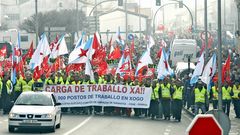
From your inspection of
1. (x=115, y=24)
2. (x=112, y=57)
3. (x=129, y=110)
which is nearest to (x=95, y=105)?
(x=129, y=110)

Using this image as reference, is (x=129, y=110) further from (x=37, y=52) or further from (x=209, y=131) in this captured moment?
(x=209, y=131)

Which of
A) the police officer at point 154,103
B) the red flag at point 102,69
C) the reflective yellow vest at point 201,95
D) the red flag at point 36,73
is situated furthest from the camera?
the red flag at point 102,69

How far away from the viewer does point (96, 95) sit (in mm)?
33250

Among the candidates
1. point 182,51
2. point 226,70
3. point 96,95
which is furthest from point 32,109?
point 182,51

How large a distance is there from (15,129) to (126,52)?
46.8ft

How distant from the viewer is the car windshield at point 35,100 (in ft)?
81.5

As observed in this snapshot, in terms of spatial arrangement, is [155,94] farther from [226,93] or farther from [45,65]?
[45,65]

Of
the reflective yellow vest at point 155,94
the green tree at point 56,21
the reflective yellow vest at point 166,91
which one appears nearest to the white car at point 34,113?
the reflective yellow vest at point 166,91

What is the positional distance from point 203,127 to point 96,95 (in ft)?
75.6

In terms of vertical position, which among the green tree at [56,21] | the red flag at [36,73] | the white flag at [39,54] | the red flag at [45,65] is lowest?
the red flag at [36,73]

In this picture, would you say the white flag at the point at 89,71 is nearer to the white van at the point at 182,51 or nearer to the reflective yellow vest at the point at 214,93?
the reflective yellow vest at the point at 214,93

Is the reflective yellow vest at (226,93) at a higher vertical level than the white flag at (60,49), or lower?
lower

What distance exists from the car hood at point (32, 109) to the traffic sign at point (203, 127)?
13980mm

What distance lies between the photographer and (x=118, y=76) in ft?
111
